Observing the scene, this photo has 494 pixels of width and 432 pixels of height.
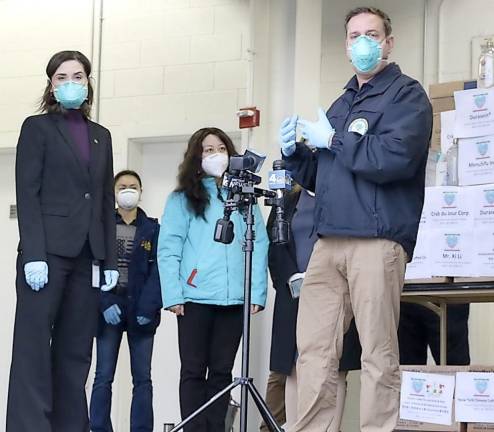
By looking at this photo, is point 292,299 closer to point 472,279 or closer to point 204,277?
point 204,277

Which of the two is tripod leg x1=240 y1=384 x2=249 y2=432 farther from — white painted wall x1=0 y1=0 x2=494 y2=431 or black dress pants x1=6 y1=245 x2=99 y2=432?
white painted wall x1=0 y1=0 x2=494 y2=431

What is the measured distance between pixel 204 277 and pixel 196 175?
0.47 m

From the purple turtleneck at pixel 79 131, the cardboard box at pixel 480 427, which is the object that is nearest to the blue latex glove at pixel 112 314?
the purple turtleneck at pixel 79 131

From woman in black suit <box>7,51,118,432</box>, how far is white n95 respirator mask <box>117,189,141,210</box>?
4.00ft

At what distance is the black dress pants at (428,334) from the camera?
4.54m

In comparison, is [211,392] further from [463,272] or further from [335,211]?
[335,211]

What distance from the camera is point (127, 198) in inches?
186

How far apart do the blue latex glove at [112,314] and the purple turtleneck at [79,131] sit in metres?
1.14

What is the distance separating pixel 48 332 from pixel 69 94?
0.84 meters

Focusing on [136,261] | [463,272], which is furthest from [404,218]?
[136,261]

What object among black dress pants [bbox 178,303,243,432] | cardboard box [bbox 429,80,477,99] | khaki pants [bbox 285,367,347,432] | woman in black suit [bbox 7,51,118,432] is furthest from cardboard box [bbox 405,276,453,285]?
woman in black suit [bbox 7,51,118,432]

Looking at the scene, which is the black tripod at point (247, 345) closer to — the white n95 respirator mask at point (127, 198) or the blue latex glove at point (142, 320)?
the blue latex glove at point (142, 320)

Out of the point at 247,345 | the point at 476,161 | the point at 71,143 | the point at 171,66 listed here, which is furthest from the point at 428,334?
the point at 171,66

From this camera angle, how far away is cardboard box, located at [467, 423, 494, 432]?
3709mm
